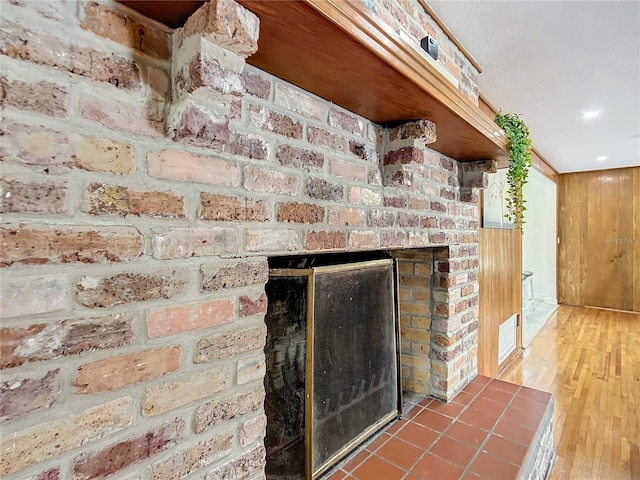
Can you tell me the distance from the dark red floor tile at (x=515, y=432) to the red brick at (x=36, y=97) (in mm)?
1876

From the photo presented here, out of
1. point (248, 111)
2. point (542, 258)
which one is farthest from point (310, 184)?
point (542, 258)

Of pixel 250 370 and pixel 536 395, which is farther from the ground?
pixel 250 370

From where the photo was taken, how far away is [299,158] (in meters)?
0.92

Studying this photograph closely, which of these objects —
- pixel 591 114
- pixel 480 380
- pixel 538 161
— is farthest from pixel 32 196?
pixel 538 161

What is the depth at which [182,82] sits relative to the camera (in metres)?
0.63

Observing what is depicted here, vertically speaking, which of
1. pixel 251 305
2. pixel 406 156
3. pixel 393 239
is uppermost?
pixel 406 156

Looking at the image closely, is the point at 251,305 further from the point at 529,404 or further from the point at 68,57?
the point at 529,404

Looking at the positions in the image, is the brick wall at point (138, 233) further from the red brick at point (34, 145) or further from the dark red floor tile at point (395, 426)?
the dark red floor tile at point (395, 426)

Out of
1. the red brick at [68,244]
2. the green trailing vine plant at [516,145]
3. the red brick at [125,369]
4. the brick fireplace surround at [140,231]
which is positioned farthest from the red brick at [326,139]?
the green trailing vine plant at [516,145]

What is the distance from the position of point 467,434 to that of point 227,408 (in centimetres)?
120

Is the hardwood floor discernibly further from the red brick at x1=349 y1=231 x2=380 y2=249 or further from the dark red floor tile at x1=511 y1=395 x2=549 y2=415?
the red brick at x1=349 y1=231 x2=380 y2=249

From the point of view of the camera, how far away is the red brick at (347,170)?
1039 mm

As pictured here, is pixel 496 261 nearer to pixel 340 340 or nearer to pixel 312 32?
pixel 340 340

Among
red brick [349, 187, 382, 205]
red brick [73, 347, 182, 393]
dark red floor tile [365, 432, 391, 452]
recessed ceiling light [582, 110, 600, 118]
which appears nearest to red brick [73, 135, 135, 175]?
red brick [73, 347, 182, 393]
